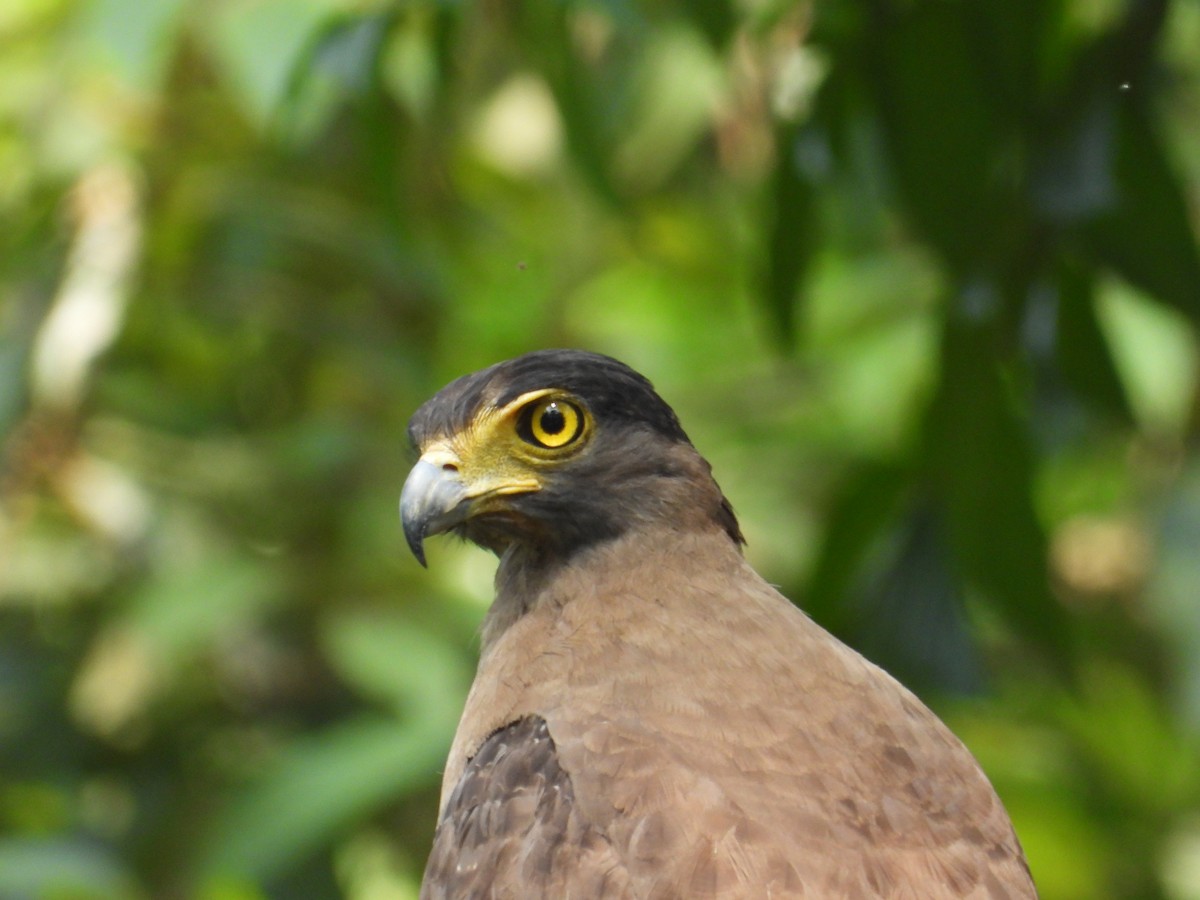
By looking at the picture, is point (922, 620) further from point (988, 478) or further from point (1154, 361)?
point (1154, 361)

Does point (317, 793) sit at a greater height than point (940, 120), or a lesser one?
lesser

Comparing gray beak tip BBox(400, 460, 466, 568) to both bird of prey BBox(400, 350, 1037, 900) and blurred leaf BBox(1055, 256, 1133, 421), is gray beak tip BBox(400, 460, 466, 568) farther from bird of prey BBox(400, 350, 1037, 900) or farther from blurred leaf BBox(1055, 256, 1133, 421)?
blurred leaf BBox(1055, 256, 1133, 421)

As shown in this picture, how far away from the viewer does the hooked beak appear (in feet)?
9.26

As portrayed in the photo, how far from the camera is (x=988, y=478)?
362cm

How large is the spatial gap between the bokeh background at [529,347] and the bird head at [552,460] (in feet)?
2.48

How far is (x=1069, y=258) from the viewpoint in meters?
3.66

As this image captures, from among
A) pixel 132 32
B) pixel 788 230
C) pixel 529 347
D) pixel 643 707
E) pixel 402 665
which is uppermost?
pixel 132 32

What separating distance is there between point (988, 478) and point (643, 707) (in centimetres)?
135

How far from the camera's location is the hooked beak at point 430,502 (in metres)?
2.82

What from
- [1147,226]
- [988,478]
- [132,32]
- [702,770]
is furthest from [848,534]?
[132,32]

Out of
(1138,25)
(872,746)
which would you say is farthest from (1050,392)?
(872,746)

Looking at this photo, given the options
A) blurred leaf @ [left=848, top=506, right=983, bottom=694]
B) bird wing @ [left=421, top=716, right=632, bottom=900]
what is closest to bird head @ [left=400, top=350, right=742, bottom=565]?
bird wing @ [left=421, top=716, right=632, bottom=900]

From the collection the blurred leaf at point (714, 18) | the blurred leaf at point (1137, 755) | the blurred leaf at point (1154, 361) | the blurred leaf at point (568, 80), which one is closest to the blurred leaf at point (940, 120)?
the blurred leaf at point (714, 18)

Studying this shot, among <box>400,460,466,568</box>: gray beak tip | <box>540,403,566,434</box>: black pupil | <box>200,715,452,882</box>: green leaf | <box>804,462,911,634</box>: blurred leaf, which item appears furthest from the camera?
<box>200,715,452,882</box>: green leaf
